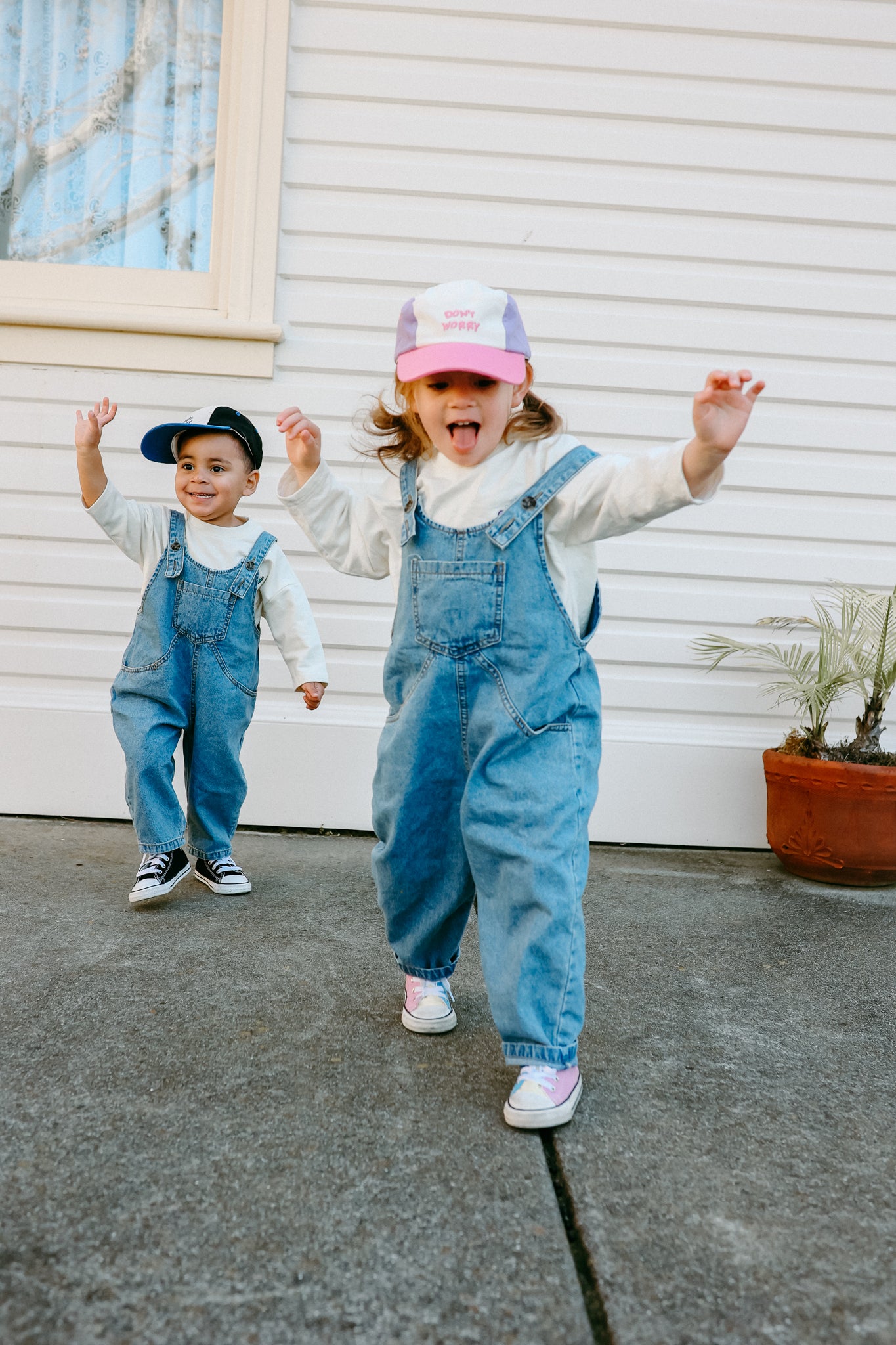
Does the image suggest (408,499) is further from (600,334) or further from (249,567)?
(600,334)

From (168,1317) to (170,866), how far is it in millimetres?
1663

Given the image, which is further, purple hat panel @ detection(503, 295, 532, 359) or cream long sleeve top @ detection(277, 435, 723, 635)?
purple hat panel @ detection(503, 295, 532, 359)

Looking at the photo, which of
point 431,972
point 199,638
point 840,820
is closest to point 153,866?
point 199,638

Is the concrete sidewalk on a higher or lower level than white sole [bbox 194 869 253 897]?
higher

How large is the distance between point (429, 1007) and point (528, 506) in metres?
0.94

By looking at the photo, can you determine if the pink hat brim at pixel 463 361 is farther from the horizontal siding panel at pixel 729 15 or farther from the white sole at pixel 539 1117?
the horizontal siding panel at pixel 729 15

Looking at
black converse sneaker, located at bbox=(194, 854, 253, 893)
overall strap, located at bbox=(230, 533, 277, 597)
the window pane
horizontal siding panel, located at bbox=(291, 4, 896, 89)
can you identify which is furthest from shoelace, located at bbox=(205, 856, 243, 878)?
horizontal siding panel, located at bbox=(291, 4, 896, 89)

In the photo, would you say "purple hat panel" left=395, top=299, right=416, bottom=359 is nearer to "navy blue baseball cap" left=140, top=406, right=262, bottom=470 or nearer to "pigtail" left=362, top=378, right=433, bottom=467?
"pigtail" left=362, top=378, right=433, bottom=467

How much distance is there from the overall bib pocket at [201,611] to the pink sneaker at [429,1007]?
1197 mm

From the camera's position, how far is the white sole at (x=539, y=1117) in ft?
5.44

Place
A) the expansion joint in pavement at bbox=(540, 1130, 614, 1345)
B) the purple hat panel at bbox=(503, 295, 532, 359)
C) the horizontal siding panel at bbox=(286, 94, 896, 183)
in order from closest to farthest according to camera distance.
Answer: the expansion joint in pavement at bbox=(540, 1130, 614, 1345) → the purple hat panel at bbox=(503, 295, 532, 359) → the horizontal siding panel at bbox=(286, 94, 896, 183)

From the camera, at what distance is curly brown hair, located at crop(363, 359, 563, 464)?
1.97 metres

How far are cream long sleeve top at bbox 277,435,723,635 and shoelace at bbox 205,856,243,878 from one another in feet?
3.71

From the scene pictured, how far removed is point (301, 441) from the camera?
1.98m
